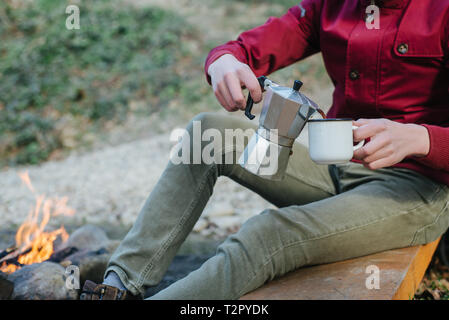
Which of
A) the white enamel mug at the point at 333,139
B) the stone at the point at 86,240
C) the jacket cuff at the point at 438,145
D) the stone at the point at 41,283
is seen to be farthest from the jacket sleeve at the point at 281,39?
the stone at the point at 86,240

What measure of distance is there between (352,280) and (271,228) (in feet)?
1.20

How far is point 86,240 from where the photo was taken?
2.98 meters

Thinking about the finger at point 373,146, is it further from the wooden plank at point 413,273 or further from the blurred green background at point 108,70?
the blurred green background at point 108,70

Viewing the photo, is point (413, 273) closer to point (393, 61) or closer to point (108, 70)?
point (393, 61)

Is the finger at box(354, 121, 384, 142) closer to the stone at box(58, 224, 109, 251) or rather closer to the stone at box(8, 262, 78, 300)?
the stone at box(8, 262, 78, 300)

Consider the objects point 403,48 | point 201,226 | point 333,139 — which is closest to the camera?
point 333,139

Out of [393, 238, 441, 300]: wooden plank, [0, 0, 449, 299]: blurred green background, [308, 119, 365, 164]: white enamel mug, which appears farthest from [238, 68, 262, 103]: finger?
[0, 0, 449, 299]: blurred green background

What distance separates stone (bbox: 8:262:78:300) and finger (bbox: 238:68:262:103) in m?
1.38

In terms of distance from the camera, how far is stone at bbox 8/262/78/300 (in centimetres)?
212

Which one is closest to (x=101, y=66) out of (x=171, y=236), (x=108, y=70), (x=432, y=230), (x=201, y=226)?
(x=108, y=70)

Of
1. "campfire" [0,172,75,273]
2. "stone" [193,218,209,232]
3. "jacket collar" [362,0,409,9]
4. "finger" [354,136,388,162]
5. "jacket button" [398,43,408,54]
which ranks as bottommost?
"stone" [193,218,209,232]

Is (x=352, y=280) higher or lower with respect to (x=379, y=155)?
lower

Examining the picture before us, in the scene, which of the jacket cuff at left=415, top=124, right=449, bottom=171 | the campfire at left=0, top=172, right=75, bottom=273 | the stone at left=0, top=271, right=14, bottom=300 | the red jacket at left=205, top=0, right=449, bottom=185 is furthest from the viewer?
the campfire at left=0, top=172, right=75, bottom=273
